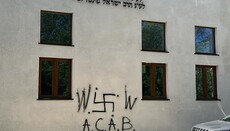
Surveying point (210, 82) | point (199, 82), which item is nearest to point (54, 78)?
point (199, 82)

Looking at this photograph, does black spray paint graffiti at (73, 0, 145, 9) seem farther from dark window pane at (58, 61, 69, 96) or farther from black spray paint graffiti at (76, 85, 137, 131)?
black spray paint graffiti at (76, 85, 137, 131)

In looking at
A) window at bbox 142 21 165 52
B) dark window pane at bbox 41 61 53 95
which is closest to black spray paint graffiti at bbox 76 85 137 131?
dark window pane at bbox 41 61 53 95

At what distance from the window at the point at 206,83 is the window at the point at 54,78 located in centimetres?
611

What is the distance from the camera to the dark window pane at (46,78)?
14242 millimetres

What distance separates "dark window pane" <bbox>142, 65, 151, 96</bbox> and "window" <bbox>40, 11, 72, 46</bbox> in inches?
135

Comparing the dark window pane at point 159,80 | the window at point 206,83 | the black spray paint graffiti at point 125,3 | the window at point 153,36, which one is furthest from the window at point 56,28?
the window at point 206,83

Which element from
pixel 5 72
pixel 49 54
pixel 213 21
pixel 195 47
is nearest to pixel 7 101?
pixel 5 72

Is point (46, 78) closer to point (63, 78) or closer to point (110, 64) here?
point (63, 78)

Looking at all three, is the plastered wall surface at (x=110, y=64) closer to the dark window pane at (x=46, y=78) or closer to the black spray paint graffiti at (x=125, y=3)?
the black spray paint graffiti at (x=125, y=3)

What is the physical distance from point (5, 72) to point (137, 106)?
5.44 meters

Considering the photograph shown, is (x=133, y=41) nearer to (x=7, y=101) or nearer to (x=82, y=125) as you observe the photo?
(x=82, y=125)

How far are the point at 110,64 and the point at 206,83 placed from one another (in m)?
4.93

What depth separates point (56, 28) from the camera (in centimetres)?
1473

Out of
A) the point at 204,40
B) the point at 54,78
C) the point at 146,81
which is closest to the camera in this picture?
the point at 54,78
